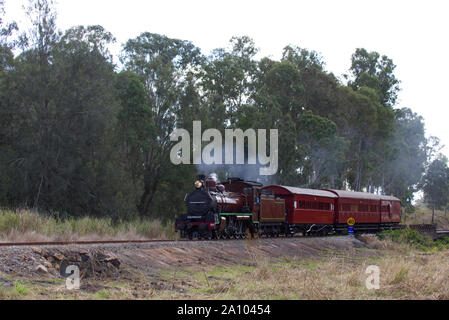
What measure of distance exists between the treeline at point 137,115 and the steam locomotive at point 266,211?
7.76 m

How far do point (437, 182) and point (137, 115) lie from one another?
216 feet

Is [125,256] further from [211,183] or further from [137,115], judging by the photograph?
[137,115]

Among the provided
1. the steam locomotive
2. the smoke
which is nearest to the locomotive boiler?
the steam locomotive

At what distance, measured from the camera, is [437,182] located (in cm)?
8850

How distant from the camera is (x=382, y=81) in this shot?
7169cm

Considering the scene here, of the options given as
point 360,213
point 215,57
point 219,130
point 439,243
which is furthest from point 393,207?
point 215,57

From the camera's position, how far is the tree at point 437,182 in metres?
88.1

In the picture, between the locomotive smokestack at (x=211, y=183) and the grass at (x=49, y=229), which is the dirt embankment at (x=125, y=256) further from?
the grass at (x=49, y=229)

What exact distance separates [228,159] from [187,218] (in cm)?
1370

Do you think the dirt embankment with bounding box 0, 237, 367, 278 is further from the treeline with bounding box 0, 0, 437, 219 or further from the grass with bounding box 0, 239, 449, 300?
the treeline with bounding box 0, 0, 437, 219

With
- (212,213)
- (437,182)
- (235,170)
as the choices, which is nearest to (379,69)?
(437,182)

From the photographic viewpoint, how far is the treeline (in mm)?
29344

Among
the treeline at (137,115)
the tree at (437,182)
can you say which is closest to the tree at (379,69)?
the treeline at (137,115)
